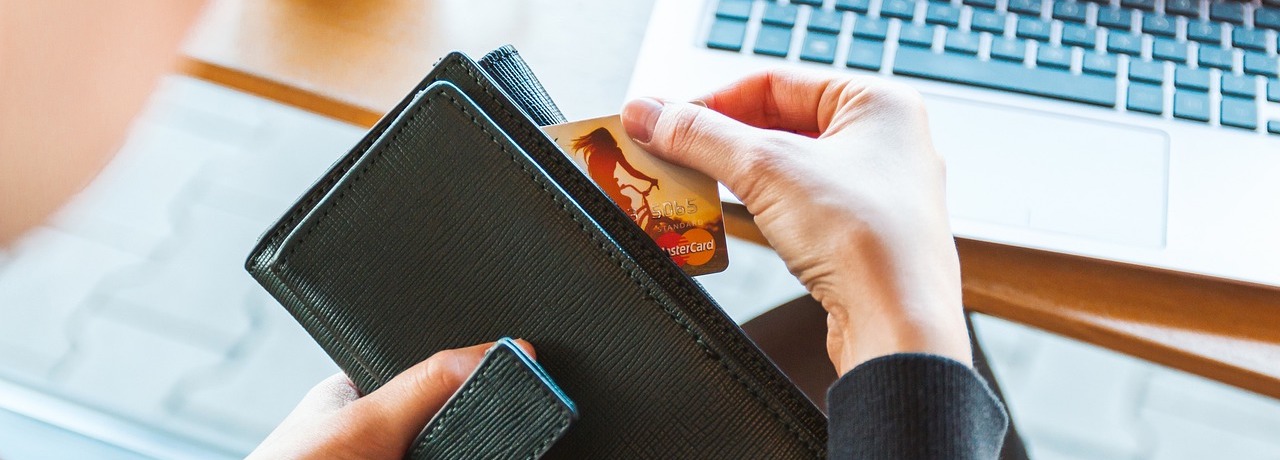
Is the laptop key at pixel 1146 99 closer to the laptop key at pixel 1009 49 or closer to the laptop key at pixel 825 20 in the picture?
the laptop key at pixel 1009 49

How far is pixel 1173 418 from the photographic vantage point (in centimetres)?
131

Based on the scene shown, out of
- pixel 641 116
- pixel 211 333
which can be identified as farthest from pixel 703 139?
pixel 211 333

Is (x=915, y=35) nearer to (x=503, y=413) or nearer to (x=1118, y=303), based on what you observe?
(x=1118, y=303)

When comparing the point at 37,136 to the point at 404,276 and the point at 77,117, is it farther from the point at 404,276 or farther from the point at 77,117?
the point at 404,276

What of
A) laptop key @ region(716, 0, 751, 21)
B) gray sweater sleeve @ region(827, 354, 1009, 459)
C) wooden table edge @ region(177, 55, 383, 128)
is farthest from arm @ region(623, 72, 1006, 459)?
wooden table edge @ region(177, 55, 383, 128)

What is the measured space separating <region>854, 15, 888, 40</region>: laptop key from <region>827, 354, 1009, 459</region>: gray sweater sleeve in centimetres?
30

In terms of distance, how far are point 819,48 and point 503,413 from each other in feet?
1.19

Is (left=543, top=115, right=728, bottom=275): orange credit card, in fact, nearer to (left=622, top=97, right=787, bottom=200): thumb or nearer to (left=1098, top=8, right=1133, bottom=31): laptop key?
(left=622, top=97, right=787, bottom=200): thumb

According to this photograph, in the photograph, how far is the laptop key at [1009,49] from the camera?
0.67m

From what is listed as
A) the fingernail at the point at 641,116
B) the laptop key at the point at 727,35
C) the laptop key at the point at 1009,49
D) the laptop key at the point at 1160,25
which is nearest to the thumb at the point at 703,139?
the fingernail at the point at 641,116

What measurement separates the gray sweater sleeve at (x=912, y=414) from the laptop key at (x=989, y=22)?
32cm

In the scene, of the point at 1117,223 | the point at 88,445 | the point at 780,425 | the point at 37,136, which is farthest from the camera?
the point at 88,445

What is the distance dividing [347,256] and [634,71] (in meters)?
0.25

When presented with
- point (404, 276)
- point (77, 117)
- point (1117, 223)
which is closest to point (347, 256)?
point (404, 276)
